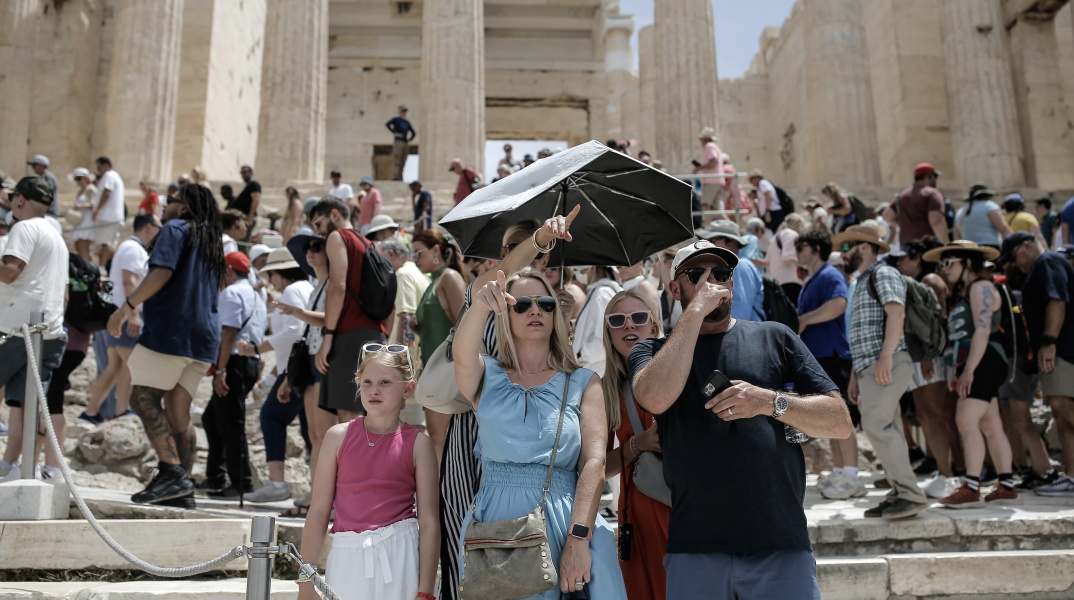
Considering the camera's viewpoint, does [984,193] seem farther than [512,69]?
No

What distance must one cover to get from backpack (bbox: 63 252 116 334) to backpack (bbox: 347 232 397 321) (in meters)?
2.40

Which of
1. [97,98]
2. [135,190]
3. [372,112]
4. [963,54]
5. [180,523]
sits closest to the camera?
[180,523]

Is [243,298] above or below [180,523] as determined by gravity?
above

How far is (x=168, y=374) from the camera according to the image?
213 inches

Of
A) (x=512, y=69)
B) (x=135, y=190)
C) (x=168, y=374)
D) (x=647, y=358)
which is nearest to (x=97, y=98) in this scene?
(x=135, y=190)

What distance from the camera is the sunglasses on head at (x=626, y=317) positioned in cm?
382

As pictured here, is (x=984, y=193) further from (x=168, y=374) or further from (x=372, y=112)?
(x=372, y=112)

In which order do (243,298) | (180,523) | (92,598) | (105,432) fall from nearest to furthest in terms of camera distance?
1. (92,598)
2. (180,523)
3. (243,298)
4. (105,432)

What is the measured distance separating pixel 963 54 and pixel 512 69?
12755 mm

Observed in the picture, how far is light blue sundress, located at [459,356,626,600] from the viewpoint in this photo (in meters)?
3.11

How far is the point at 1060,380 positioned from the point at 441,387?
15.7 feet

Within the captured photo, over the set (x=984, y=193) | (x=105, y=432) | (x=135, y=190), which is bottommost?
(x=105, y=432)

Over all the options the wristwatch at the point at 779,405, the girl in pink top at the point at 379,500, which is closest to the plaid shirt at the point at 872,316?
the wristwatch at the point at 779,405

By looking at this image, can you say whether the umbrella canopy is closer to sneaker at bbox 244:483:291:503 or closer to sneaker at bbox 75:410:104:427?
sneaker at bbox 244:483:291:503
